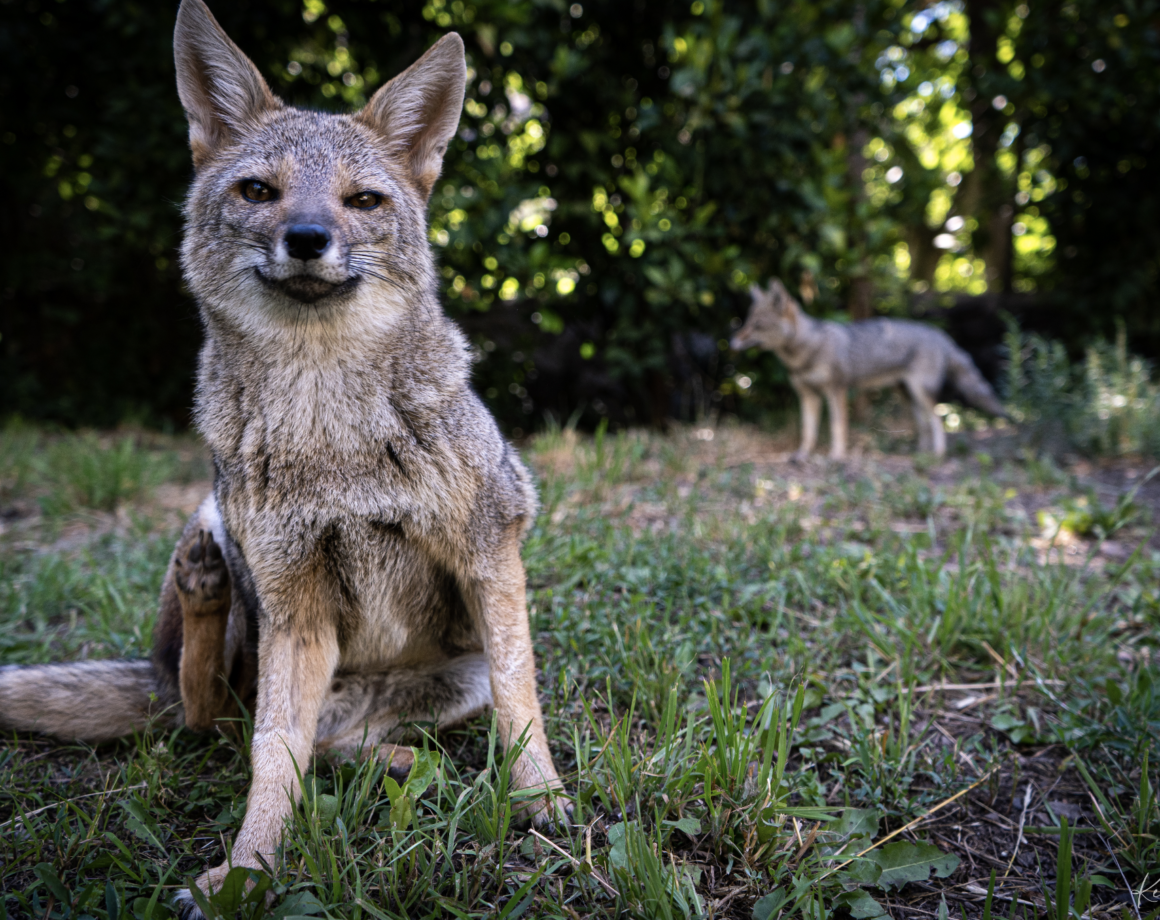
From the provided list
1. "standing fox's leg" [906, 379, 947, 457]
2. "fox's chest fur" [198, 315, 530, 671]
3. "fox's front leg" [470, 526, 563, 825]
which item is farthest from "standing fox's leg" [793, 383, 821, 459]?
"fox's chest fur" [198, 315, 530, 671]

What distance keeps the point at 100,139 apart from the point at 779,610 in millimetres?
7589

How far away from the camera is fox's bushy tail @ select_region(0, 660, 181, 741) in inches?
89.3

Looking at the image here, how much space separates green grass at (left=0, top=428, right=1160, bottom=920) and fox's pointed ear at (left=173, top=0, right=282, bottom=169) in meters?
1.95

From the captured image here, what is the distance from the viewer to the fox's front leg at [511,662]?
1.98 meters

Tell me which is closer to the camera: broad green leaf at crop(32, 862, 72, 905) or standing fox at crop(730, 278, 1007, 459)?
broad green leaf at crop(32, 862, 72, 905)

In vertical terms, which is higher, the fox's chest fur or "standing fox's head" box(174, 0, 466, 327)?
"standing fox's head" box(174, 0, 466, 327)

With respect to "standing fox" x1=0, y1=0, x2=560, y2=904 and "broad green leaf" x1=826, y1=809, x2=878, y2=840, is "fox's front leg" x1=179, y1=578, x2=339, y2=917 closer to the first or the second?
"standing fox" x1=0, y1=0, x2=560, y2=904

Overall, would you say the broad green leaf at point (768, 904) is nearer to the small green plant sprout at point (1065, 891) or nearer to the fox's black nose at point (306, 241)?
the small green plant sprout at point (1065, 891)

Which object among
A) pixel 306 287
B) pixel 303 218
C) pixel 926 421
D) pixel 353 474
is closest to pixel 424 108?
pixel 303 218

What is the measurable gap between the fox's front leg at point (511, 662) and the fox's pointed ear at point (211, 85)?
1.60 m

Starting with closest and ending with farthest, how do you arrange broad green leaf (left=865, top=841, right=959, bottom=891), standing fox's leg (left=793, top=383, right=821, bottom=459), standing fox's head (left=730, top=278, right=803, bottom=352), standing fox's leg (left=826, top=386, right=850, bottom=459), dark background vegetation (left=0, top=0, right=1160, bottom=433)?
broad green leaf (left=865, top=841, right=959, bottom=891)
dark background vegetation (left=0, top=0, right=1160, bottom=433)
standing fox's leg (left=826, top=386, right=850, bottom=459)
standing fox's head (left=730, top=278, right=803, bottom=352)
standing fox's leg (left=793, top=383, right=821, bottom=459)

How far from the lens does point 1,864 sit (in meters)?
1.74

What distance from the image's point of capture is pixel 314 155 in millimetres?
2088

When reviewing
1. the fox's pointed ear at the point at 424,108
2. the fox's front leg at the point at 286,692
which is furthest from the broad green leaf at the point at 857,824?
the fox's pointed ear at the point at 424,108
